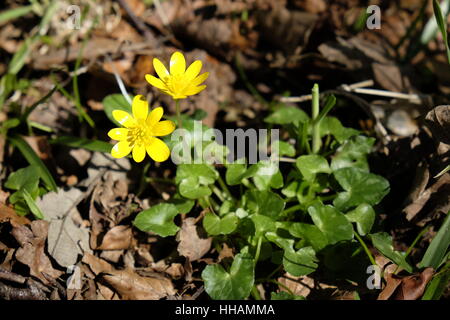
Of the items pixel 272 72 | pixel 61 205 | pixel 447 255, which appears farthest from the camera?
pixel 272 72

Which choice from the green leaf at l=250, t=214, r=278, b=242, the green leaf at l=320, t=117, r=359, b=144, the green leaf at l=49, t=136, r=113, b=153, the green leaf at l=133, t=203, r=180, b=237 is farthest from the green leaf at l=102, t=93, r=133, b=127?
the green leaf at l=320, t=117, r=359, b=144

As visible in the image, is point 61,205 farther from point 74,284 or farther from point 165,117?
point 165,117

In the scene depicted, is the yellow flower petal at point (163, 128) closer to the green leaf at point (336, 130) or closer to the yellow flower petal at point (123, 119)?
the yellow flower petal at point (123, 119)

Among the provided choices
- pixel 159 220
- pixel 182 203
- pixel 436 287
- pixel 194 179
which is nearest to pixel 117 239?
pixel 159 220
